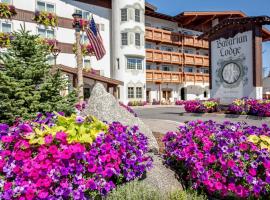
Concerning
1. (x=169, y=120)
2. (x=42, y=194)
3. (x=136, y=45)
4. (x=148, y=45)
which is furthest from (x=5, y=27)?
(x=42, y=194)

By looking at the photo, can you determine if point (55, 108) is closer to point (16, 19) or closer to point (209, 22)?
point (16, 19)

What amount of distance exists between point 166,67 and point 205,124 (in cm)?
4033

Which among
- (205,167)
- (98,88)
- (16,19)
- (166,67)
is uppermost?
(16,19)

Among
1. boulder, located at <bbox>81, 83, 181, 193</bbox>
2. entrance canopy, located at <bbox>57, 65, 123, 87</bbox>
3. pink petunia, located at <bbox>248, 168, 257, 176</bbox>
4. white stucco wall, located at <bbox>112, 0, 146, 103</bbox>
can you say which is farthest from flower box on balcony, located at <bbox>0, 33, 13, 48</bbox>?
pink petunia, located at <bbox>248, 168, 257, 176</bbox>

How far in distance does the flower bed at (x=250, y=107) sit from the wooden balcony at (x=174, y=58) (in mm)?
22607

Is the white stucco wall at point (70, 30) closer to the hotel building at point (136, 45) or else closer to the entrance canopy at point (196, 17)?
the hotel building at point (136, 45)

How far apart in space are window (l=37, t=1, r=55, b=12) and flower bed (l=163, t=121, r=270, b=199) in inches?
1186

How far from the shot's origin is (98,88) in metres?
6.98

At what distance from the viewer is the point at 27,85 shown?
8.20 meters

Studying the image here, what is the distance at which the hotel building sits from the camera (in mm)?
30531

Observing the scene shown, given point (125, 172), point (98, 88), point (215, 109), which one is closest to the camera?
point (125, 172)

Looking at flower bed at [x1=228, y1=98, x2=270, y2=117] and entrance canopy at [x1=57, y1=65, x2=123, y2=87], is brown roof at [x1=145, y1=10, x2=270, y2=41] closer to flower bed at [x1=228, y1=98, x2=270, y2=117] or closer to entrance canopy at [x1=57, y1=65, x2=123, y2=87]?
entrance canopy at [x1=57, y1=65, x2=123, y2=87]

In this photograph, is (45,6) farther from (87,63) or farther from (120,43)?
(120,43)

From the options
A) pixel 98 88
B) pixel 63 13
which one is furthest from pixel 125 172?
pixel 63 13
